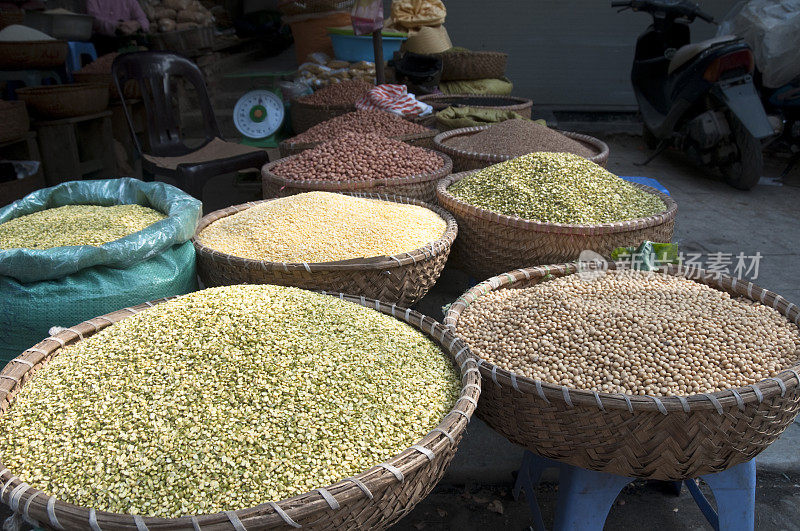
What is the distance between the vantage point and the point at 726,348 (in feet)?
4.35

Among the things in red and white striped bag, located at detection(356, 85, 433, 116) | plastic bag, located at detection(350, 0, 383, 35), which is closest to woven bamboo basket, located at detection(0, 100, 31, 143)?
red and white striped bag, located at detection(356, 85, 433, 116)

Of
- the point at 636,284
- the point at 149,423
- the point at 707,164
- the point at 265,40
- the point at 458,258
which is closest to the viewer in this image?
the point at 149,423

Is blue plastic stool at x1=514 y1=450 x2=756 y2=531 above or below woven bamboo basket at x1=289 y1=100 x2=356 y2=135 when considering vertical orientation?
below

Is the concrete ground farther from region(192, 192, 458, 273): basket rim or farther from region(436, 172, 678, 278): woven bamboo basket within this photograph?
region(192, 192, 458, 273): basket rim

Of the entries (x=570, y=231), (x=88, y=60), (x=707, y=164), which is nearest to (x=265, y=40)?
(x=88, y=60)

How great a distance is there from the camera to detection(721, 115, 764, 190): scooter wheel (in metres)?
4.16

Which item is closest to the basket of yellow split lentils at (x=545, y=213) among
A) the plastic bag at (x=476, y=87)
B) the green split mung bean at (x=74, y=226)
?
the green split mung bean at (x=74, y=226)

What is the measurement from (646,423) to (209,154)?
2813 millimetres

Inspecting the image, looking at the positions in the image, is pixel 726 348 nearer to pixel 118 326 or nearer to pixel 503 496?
pixel 503 496

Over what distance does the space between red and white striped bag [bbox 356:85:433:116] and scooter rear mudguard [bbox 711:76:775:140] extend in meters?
2.10

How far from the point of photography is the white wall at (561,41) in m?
6.39

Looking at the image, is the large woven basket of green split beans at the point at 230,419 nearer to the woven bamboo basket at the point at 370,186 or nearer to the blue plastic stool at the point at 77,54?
the woven bamboo basket at the point at 370,186

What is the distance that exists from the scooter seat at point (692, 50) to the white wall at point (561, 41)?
210cm

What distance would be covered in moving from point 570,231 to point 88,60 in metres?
4.68
